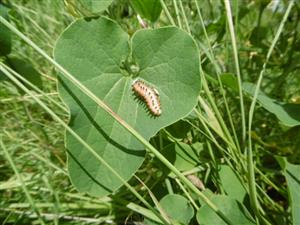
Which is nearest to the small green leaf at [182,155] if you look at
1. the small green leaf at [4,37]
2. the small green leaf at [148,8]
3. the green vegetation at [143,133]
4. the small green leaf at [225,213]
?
the green vegetation at [143,133]

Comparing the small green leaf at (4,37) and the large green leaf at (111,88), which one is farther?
the small green leaf at (4,37)

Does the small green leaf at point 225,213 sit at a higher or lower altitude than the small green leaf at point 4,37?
lower

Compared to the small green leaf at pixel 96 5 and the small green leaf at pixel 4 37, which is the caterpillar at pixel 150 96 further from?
the small green leaf at pixel 4 37

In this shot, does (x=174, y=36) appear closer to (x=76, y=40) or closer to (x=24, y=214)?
(x=76, y=40)

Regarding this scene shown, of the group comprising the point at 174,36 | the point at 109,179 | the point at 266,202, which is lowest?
the point at 266,202

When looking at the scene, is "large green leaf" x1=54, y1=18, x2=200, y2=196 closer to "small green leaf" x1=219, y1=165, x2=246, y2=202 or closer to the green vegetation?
the green vegetation

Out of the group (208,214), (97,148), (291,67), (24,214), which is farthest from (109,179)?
(291,67)
